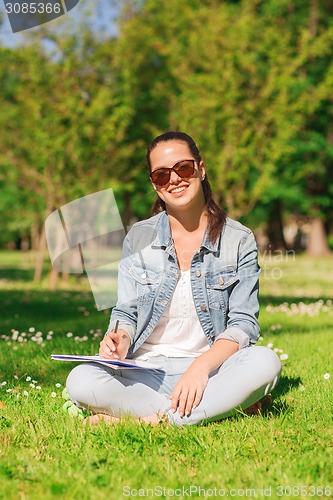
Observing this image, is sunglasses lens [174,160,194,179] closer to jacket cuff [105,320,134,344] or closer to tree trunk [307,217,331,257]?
jacket cuff [105,320,134,344]

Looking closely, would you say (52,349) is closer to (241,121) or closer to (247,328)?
(247,328)

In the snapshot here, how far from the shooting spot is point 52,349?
6988 millimetres

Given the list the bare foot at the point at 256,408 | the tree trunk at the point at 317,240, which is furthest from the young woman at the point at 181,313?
the tree trunk at the point at 317,240

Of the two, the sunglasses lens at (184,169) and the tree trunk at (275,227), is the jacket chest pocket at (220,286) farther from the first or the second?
the tree trunk at (275,227)

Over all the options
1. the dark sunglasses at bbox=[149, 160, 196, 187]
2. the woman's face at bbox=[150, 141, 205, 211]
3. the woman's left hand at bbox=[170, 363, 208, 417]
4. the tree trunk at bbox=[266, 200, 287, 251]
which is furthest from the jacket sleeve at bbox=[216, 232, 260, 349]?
the tree trunk at bbox=[266, 200, 287, 251]

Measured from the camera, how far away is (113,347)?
435 cm

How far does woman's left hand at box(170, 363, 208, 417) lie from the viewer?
4082 mm

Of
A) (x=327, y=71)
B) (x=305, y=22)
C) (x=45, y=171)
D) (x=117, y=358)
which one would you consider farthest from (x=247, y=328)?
(x=305, y=22)

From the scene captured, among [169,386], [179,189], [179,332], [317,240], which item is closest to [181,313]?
[179,332]

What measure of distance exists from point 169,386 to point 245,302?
30.4 inches

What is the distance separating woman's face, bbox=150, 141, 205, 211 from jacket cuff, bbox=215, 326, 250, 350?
2.99 ft

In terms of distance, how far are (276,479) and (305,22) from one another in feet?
113

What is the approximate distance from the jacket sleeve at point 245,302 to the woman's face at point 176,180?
0.48m

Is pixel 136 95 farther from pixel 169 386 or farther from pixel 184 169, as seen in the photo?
pixel 169 386
